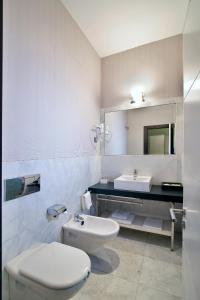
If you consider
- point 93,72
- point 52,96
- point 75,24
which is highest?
point 75,24

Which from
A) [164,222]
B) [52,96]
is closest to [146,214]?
[164,222]

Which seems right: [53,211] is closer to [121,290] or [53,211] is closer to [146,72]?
[121,290]

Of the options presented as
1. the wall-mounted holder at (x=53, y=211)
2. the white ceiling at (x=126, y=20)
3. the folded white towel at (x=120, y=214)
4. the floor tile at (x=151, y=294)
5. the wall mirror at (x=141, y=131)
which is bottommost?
the floor tile at (x=151, y=294)

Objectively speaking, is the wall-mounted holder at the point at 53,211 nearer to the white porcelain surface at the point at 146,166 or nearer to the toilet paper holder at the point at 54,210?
the toilet paper holder at the point at 54,210

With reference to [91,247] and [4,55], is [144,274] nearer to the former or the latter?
[91,247]

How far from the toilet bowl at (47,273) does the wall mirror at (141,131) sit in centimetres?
176

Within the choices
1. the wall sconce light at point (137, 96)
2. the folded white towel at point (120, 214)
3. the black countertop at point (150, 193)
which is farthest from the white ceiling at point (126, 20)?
the folded white towel at point (120, 214)

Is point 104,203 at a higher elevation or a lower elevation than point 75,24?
lower

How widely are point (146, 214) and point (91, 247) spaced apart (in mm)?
1144

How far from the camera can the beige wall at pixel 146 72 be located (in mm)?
2334

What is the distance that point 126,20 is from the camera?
203cm

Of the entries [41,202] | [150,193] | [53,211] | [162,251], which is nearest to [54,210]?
[53,211]

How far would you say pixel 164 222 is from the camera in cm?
233

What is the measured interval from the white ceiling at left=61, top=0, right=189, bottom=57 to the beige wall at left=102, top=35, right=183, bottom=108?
0.14m
